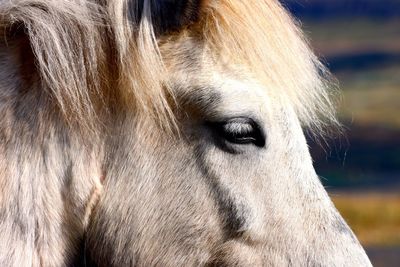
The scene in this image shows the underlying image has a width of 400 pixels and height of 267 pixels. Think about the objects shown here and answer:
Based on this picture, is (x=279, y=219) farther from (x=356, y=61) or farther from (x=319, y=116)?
(x=356, y=61)

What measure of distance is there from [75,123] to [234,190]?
57cm

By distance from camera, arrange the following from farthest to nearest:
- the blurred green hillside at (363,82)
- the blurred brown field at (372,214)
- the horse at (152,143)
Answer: the blurred green hillside at (363,82) → the blurred brown field at (372,214) → the horse at (152,143)

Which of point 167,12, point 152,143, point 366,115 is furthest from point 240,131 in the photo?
point 366,115

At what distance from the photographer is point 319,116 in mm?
3676

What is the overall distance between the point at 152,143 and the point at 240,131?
0.30 m

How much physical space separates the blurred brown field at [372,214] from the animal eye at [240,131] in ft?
42.2

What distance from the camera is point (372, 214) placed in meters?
18.3

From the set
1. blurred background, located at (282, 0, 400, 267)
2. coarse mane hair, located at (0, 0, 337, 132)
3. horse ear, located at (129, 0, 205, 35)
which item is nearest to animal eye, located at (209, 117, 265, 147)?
coarse mane hair, located at (0, 0, 337, 132)

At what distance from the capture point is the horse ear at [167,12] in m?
3.10

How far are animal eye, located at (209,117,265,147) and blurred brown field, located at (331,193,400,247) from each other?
12.9m

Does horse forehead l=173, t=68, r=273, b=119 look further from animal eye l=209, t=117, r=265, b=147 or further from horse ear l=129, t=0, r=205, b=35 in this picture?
horse ear l=129, t=0, r=205, b=35

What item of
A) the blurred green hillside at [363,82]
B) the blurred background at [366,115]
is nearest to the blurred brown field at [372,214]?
the blurred background at [366,115]

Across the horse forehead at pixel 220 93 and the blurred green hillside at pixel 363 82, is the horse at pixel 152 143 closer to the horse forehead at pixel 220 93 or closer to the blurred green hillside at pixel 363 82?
the horse forehead at pixel 220 93

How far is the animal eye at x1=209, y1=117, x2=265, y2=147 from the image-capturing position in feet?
10.3
